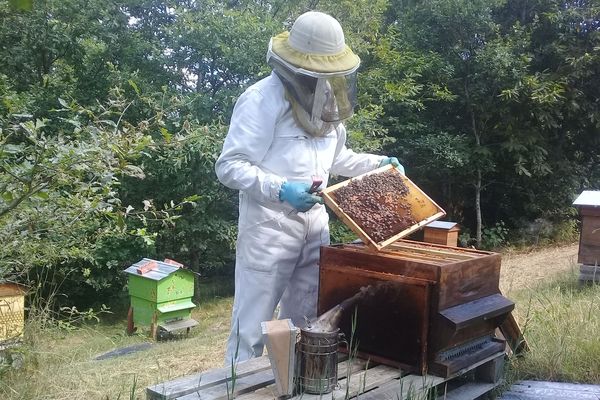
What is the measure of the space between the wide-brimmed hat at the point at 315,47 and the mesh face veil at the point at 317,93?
0.09ft

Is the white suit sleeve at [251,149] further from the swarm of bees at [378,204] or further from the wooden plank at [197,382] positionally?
the wooden plank at [197,382]

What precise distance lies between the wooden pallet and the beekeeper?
522 mm

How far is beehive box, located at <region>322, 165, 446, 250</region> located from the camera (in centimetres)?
268

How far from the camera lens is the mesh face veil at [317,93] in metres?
2.88

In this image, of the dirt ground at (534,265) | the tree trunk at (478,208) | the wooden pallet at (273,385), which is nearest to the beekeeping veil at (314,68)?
A: the wooden pallet at (273,385)

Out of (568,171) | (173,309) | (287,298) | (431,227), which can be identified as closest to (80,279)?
(173,309)

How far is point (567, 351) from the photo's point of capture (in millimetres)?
3324

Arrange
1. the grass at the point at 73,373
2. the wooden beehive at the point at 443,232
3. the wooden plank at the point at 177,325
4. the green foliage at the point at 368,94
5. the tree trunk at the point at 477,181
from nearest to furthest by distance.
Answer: the grass at the point at 73,373 < the wooden beehive at the point at 443,232 < the wooden plank at the point at 177,325 < the green foliage at the point at 368,94 < the tree trunk at the point at 477,181

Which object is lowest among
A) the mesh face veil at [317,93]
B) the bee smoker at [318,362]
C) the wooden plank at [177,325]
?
the wooden plank at [177,325]

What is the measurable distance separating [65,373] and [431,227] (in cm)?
318

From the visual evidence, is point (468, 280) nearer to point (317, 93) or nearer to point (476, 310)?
point (476, 310)

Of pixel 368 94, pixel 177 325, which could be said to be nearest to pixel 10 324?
pixel 177 325

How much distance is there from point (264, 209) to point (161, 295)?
4750 mm

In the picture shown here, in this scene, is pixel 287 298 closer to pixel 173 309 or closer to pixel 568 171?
pixel 173 309
